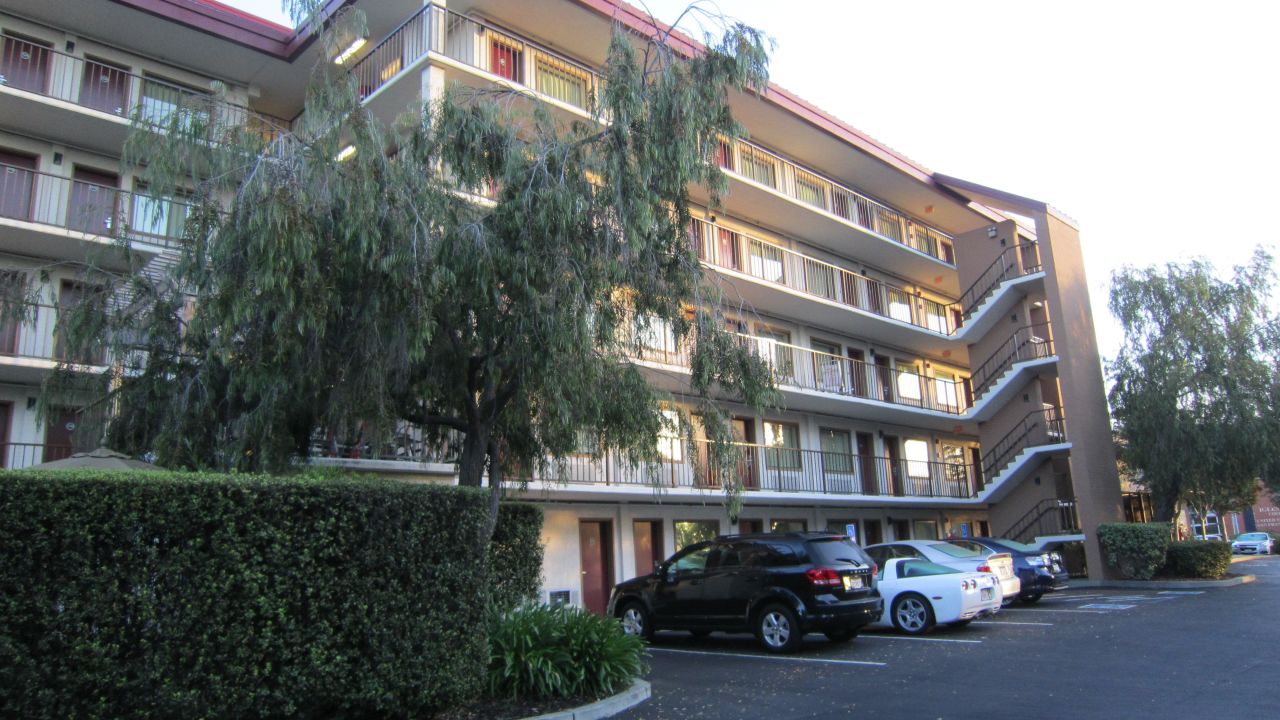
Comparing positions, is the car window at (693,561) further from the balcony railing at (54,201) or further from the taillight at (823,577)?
the balcony railing at (54,201)

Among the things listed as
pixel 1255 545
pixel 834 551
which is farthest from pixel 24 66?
pixel 1255 545

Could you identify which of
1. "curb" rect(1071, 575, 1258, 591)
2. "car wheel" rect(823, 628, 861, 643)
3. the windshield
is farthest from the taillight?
"curb" rect(1071, 575, 1258, 591)

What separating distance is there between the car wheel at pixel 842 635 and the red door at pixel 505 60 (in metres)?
12.4

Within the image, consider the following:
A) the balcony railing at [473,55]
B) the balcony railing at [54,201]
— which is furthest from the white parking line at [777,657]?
the balcony railing at [54,201]

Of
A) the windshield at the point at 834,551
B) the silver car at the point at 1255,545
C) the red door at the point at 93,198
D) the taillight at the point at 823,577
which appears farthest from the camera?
the silver car at the point at 1255,545

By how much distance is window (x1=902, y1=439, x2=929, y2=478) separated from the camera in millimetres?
28375

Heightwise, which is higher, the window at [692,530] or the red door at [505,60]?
the red door at [505,60]

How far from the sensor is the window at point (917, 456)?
93.1 feet

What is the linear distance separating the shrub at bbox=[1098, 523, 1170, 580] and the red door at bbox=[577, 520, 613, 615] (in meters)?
14.4

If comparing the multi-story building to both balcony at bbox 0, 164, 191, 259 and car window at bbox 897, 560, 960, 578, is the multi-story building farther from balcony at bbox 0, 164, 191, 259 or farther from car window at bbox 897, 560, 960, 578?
car window at bbox 897, 560, 960, 578

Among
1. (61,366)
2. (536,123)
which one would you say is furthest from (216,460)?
(536,123)

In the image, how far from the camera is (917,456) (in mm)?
29219

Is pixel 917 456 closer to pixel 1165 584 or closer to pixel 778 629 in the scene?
pixel 1165 584

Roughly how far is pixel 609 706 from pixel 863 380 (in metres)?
18.8
